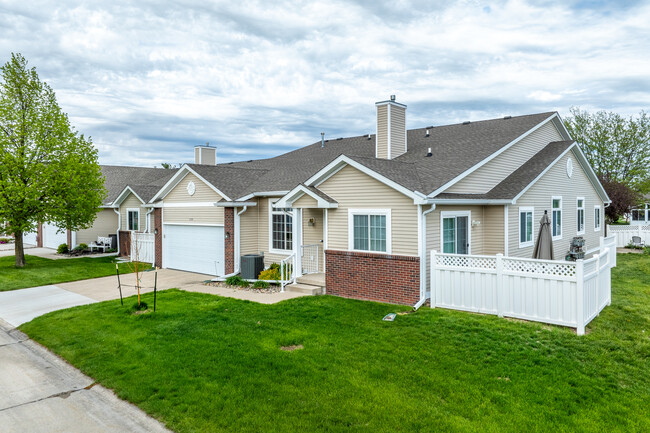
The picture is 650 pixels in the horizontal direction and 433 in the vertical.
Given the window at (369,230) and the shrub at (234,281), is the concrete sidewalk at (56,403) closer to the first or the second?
the shrub at (234,281)

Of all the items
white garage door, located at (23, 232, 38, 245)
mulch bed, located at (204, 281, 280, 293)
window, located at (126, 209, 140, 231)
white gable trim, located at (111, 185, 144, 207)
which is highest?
white gable trim, located at (111, 185, 144, 207)

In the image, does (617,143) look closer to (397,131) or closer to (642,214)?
(642,214)

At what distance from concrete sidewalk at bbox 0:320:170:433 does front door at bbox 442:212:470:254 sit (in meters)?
8.16

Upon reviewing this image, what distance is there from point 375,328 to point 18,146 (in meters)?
17.6

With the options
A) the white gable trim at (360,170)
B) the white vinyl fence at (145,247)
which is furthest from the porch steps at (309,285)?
the white vinyl fence at (145,247)

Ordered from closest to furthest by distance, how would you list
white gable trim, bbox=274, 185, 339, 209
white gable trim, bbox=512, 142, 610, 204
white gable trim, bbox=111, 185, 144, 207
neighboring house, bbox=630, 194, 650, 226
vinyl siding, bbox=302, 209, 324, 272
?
white gable trim, bbox=274, 185, 339, 209 → white gable trim, bbox=512, 142, 610, 204 → vinyl siding, bbox=302, 209, 324, 272 → white gable trim, bbox=111, 185, 144, 207 → neighboring house, bbox=630, 194, 650, 226

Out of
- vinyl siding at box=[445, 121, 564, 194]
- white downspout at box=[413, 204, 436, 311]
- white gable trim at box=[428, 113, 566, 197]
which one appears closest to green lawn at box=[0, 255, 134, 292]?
white downspout at box=[413, 204, 436, 311]

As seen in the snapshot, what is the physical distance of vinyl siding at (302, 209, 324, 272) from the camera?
1377 centimetres

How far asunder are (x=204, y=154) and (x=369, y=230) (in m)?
15.8

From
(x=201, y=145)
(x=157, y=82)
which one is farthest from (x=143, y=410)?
(x=201, y=145)

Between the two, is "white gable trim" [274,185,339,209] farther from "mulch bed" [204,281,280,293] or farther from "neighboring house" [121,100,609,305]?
"mulch bed" [204,281,280,293]

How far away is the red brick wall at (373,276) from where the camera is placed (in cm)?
1020

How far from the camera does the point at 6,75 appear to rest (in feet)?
57.9

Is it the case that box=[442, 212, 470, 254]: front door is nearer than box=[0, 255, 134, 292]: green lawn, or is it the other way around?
box=[442, 212, 470, 254]: front door
